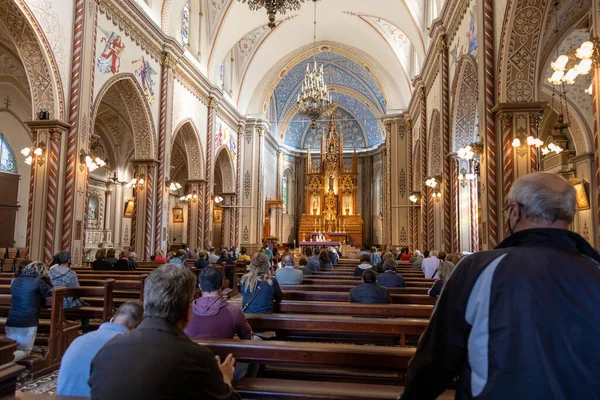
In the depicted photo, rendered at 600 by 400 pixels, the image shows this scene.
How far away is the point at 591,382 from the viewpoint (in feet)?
4.37

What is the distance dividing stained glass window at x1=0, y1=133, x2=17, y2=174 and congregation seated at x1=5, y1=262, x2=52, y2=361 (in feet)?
48.4

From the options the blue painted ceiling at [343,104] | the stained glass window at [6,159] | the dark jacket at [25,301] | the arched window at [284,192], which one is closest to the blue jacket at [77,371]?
the dark jacket at [25,301]

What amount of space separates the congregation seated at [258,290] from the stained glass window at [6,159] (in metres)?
16.5

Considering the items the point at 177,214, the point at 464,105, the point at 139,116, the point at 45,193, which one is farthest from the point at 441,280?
the point at 177,214

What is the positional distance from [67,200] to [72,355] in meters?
8.19

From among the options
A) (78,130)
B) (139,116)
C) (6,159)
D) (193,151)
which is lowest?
(78,130)

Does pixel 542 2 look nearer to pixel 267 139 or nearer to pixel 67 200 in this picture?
pixel 67 200

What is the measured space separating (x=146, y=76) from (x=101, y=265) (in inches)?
274

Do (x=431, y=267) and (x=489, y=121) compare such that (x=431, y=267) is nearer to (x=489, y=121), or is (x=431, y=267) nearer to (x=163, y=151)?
(x=489, y=121)

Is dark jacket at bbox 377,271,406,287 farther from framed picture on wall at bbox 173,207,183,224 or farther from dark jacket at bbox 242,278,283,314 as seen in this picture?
framed picture on wall at bbox 173,207,183,224

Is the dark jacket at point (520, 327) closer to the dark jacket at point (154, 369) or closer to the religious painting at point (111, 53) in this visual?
the dark jacket at point (154, 369)

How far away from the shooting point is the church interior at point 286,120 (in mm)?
8383

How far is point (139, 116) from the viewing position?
1367 cm

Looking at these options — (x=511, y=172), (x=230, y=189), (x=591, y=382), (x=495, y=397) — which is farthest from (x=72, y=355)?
(x=230, y=189)
